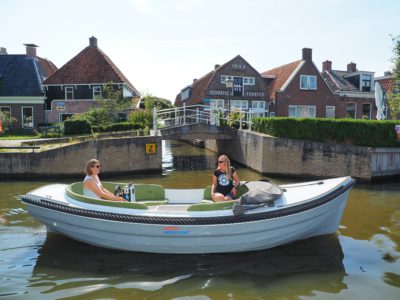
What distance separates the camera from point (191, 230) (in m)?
5.86

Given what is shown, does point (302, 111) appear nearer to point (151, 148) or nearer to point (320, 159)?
point (320, 159)

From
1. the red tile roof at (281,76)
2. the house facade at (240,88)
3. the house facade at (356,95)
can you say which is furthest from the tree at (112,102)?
the house facade at (356,95)

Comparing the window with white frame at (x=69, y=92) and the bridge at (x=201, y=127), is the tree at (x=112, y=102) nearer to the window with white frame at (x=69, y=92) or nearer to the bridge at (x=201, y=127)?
the window with white frame at (x=69, y=92)

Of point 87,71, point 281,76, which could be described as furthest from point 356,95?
point 87,71

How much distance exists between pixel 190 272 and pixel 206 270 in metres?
0.27

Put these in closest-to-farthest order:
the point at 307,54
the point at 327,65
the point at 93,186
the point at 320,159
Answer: the point at 93,186 < the point at 320,159 < the point at 307,54 < the point at 327,65

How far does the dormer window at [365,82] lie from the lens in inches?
1193

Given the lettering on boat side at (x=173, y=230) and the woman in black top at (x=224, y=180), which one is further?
the woman in black top at (x=224, y=180)

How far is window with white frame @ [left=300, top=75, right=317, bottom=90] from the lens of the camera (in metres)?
29.3

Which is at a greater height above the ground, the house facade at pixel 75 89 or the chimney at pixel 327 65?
the chimney at pixel 327 65

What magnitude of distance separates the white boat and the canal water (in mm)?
287

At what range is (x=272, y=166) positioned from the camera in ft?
50.6

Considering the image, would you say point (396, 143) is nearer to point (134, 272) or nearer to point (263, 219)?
point (263, 219)

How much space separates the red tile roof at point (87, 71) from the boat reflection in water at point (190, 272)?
22.8 meters
